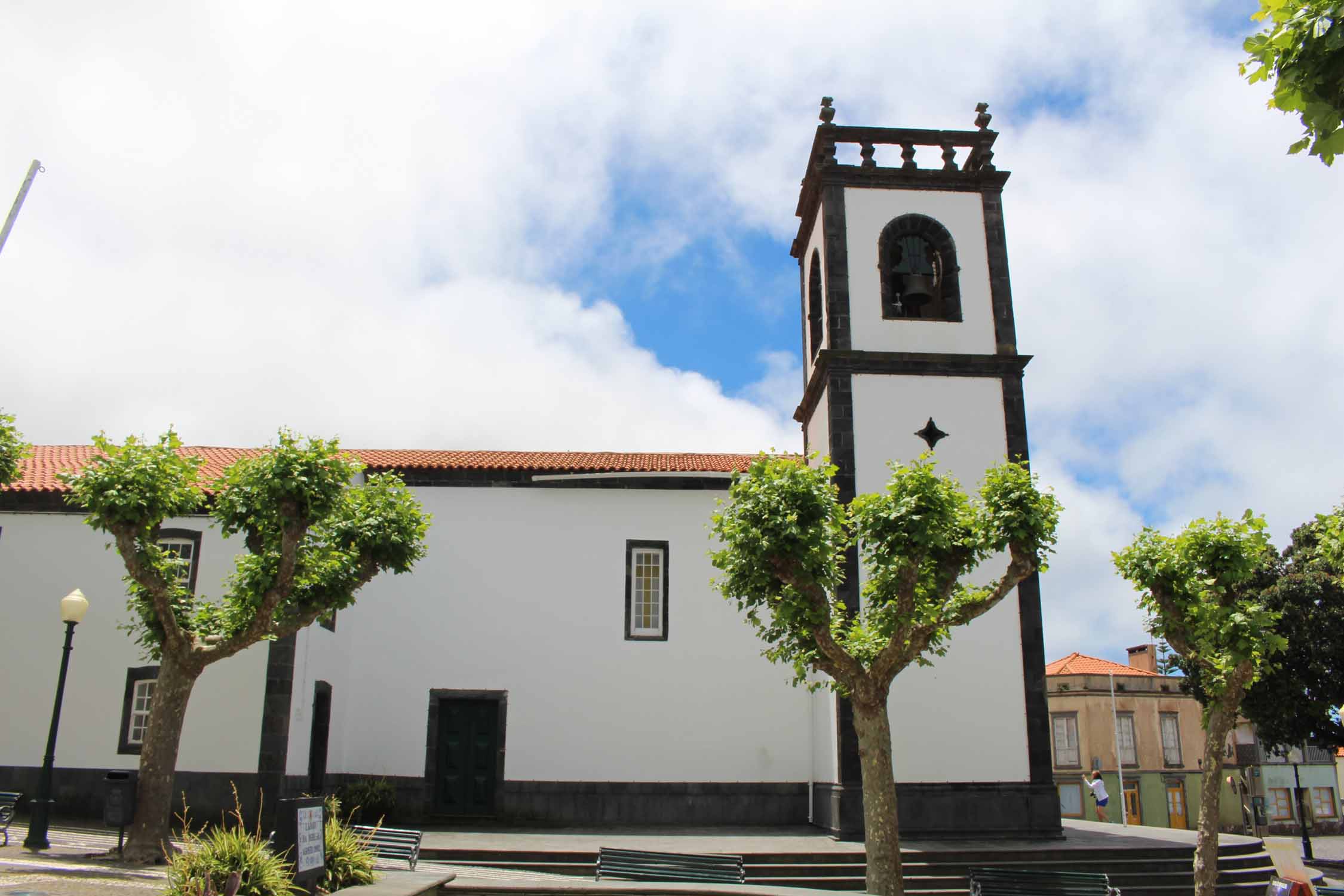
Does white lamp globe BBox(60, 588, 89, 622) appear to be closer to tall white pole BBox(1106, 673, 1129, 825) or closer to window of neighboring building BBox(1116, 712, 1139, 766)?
tall white pole BBox(1106, 673, 1129, 825)

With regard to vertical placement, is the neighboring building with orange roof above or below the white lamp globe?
below

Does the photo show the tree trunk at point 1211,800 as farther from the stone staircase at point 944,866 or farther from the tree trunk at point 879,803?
the tree trunk at point 879,803

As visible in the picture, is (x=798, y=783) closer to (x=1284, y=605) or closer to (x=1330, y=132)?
(x=1284, y=605)

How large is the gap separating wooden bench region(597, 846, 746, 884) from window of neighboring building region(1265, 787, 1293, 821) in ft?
130

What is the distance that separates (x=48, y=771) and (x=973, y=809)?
13.1 meters

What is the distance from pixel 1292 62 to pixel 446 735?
53.1 feet

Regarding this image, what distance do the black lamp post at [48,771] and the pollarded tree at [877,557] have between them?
875 centimetres

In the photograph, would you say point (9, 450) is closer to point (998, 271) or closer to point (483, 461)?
point (483, 461)

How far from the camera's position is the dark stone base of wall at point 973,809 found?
49.7ft

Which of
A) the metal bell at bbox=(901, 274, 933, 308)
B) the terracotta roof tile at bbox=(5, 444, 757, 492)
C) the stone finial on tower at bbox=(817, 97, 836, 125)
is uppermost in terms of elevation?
the stone finial on tower at bbox=(817, 97, 836, 125)

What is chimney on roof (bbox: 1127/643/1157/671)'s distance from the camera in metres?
42.5

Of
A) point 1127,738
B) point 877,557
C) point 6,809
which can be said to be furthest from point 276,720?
point 1127,738

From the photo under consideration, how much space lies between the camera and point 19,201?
475 inches

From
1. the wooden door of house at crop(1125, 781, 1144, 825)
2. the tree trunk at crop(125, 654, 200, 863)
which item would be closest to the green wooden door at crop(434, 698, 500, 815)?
the tree trunk at crop(125, 654, 200, 863)
